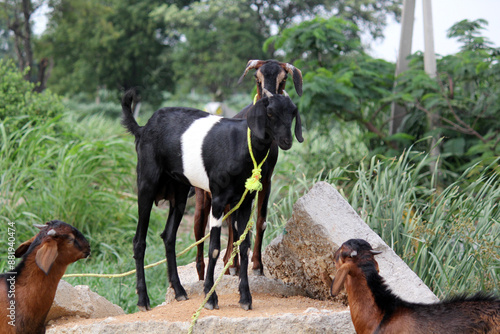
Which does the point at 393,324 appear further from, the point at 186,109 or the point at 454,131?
the point at 454,131

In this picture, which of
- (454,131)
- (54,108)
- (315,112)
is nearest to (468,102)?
(454,131)

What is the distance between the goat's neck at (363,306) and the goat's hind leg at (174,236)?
1438 mm

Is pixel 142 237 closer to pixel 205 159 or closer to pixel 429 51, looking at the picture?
pixel 205 159

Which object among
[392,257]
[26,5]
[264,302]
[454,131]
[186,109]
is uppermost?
[26,5]

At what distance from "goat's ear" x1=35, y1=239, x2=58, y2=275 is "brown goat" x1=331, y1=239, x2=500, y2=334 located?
1441mm

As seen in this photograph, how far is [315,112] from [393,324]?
16.5 feet

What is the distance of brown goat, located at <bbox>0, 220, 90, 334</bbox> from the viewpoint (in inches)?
107

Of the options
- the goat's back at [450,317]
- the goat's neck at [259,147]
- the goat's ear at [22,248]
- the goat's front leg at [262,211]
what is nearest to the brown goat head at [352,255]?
the goat's back at [450,317]

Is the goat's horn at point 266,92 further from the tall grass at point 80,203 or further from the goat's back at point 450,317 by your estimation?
the tall grass at point 80,203

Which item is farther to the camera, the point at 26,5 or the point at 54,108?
the point at 26,5

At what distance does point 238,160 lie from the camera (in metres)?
3.10

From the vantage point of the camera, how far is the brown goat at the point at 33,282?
2.73 m

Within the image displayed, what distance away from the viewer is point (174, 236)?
3.66m

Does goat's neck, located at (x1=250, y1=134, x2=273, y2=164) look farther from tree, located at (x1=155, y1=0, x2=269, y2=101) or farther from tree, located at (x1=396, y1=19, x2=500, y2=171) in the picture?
tree, located at (x1=155, y1=0, x2=269, y2=101)
